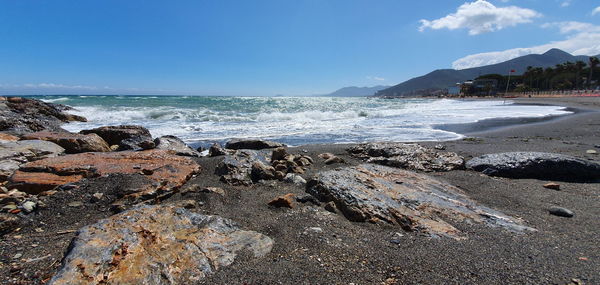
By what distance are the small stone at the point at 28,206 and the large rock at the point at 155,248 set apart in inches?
42.4

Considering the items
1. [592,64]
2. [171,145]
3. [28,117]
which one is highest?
[592,64]

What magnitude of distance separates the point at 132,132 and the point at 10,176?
5564 millimetres

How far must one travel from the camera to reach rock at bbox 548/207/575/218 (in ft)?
11.0

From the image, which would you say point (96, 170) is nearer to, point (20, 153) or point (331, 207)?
point (20, 153)

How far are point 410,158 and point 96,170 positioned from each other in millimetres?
5202

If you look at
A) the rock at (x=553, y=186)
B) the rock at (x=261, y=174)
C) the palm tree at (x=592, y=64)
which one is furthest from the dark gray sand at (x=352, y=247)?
the palm tree at (x=592, y=64)

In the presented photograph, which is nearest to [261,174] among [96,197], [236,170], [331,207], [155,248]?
[236,170]

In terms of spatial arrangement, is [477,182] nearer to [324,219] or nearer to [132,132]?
[324,219]

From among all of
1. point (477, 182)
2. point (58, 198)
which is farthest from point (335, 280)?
point (477, 182)

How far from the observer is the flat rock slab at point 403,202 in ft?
9.56

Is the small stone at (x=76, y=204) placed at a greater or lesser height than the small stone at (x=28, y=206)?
lesser

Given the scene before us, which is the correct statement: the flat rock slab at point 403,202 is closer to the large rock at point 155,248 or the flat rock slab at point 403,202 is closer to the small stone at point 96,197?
the large rock at point 155,248

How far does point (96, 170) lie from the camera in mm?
3688

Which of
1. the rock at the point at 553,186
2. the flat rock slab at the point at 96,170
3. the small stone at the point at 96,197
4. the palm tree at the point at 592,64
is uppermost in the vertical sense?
the palm tree at the point at 592,64
